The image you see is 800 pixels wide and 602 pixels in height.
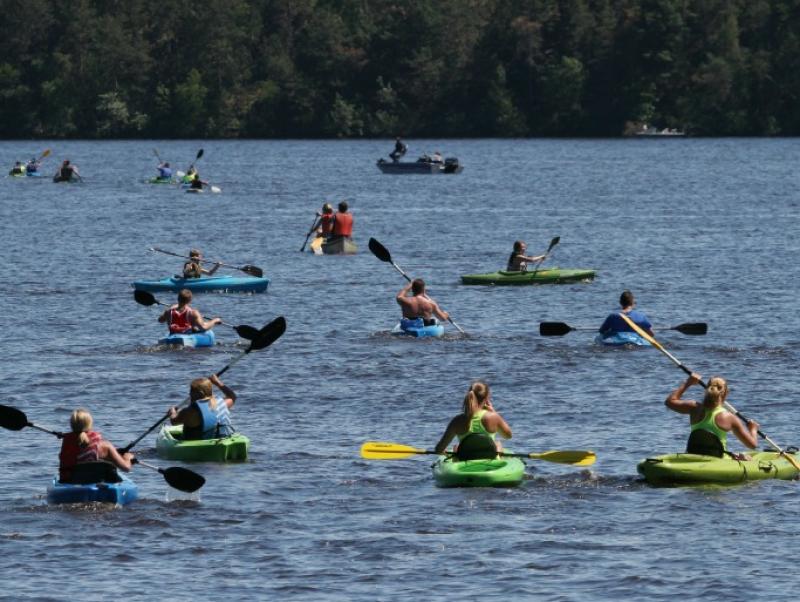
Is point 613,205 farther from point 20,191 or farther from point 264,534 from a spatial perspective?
point 264,534

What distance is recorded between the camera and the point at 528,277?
50.4 meters

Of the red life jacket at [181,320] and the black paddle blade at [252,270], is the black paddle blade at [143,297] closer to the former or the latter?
the red life jacket at [181,320]

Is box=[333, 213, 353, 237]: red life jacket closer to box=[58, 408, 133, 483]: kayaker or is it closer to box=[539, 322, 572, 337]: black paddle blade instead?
box=[539, 322, 572, 337]: black paddle blade

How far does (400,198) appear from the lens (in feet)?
316

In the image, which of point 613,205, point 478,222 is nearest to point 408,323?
point 478,222

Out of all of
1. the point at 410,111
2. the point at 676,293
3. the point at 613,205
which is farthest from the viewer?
the point at 410,111

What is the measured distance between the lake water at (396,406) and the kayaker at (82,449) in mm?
631

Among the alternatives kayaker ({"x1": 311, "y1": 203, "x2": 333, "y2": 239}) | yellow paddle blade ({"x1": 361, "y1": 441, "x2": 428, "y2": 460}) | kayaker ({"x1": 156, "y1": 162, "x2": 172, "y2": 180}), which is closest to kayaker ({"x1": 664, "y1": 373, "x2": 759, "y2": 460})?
yellow paddle blade ({"x1": 361, "y1": 441, "x2": 428, "y2": 460})

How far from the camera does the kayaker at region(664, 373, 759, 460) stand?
2572cm

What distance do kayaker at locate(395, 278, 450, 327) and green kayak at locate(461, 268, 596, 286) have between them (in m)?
9.78

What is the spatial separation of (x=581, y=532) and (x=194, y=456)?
6.27 meters

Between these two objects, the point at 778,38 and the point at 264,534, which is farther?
the point at 778,38

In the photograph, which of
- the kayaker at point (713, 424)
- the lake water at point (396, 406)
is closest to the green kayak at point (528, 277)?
the lake water at point (396, 406)

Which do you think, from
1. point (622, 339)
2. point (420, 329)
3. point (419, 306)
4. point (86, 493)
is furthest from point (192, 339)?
point (86, 493)
